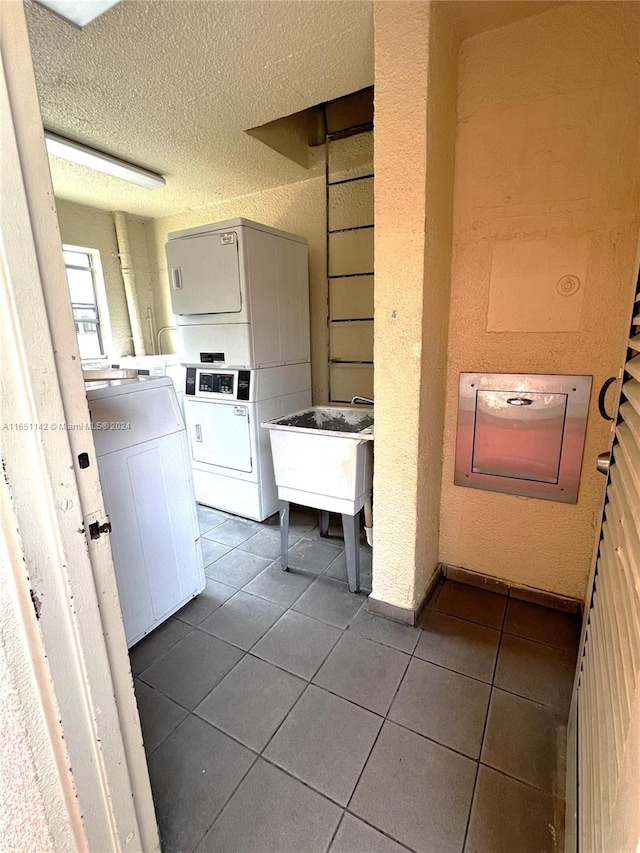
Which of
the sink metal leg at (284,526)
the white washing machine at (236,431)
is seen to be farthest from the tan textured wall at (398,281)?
the white washing machine at (236,431)

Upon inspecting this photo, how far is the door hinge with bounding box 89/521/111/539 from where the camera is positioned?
729mm

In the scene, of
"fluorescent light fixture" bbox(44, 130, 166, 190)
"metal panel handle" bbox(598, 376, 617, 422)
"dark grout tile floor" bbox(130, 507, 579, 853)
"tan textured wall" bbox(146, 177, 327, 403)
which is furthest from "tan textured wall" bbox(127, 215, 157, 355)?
"metal panel handle" bbox(598, 376, 617, 422)

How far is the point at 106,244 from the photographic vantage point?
11.9 ft

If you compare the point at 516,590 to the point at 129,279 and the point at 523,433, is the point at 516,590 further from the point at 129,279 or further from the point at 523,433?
the point at 129,279

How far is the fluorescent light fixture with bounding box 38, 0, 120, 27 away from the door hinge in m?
1.72

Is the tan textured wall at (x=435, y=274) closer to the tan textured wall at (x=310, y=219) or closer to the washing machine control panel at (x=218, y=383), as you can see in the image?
the washing machine control panel at (x=218, y=383)

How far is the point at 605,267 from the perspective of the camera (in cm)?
146

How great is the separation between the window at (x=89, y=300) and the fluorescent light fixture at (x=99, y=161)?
1194 mm

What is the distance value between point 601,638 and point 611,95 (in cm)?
176

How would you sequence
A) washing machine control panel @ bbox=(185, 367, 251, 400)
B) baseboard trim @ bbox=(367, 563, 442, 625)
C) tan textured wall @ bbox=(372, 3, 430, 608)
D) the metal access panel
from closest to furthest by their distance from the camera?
tan textured wall @ bbox=(372, 3, 430, 608)
the metal access panel
baseboard trim @ bbox=(367, 563, 442, 625)
washing machine control panel @ bbox=(185, 367, 251, 400)

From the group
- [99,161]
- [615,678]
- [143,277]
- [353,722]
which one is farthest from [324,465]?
[143,277]

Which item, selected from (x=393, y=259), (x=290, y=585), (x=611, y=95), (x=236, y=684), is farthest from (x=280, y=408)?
(x=611, y=95)

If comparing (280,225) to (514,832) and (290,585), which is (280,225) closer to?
(290,585)

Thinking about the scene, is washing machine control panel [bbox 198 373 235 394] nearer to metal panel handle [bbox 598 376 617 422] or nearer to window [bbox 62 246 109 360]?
window [bbox 62 246 109 360]
